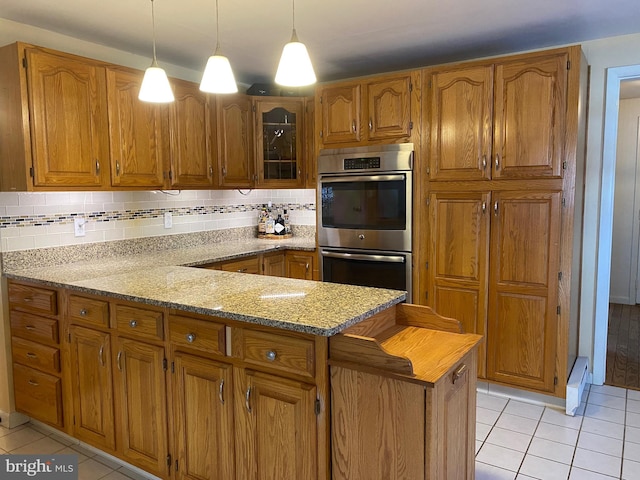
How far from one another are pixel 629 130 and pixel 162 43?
190 inches

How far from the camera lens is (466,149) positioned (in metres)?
3.05

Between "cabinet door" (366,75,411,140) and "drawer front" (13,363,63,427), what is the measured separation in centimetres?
248

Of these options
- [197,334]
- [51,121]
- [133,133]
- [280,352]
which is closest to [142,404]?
[197,334]

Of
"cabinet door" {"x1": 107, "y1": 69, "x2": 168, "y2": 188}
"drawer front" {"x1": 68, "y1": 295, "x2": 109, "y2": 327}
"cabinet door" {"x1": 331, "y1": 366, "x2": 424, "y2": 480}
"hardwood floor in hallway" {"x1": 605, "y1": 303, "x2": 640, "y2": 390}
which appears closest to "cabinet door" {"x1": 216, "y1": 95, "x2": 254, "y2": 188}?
"cabinet door" {"x1": 107, "y1": 69, "x2": 168, "y2": 188}

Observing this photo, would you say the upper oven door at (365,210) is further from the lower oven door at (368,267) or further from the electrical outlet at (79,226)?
the electrical outlet at (79,226)

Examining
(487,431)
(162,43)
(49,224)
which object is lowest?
(487,431)

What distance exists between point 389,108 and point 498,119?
0.73 m

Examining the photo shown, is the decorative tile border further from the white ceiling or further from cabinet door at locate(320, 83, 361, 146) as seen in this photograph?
the white ceiling

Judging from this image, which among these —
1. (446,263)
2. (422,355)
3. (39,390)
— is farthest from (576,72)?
(39,390)

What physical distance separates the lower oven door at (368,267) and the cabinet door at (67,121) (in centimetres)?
165

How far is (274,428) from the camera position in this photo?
67.6 inches

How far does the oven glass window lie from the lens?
3299 mm

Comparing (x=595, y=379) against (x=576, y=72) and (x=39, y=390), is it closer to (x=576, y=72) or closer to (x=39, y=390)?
(x=576, y=72)

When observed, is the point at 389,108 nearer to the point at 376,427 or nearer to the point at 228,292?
the point at 228,292
